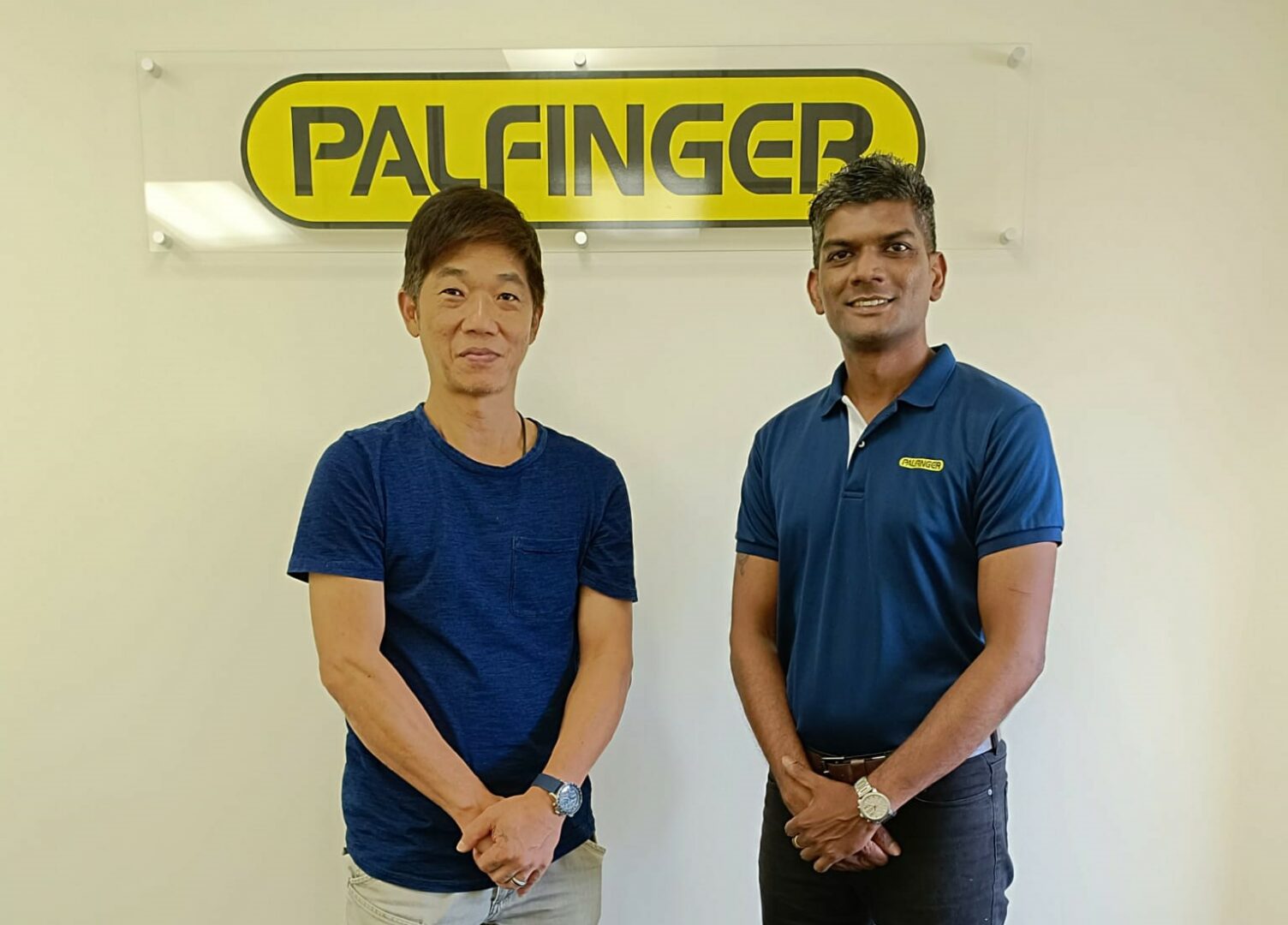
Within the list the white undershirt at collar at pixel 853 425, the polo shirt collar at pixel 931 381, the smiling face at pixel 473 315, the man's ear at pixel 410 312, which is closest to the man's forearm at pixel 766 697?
the white undershirt at collar at pixel 853 425

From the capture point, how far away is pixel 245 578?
5.59ft

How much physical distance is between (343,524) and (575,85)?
3.17 ft

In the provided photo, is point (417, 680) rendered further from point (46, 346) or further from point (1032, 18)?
point (1032, 18)

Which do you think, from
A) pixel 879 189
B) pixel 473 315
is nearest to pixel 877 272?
pixel 879 189

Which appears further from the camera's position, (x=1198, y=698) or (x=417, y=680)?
(x=1198, y=698)

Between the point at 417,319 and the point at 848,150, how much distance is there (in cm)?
91

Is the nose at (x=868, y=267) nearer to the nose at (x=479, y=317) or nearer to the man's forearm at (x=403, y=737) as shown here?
the nose at (x=479, y=317)

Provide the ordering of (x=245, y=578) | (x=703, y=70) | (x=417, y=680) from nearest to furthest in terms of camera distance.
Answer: (x=417, y=680)
(x=703, y=70)
(x=245, y=578)

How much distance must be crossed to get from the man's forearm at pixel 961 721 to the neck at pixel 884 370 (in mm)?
385

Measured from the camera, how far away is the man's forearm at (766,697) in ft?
4.09

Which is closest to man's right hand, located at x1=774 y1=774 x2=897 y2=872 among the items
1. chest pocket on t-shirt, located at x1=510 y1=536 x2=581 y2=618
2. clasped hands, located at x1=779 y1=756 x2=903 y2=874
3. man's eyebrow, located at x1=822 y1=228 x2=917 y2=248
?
clasped hands, located at x1=779 y1=756 x2=903 y2=874

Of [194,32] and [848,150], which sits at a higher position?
[194,32]

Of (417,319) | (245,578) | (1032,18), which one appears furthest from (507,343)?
(1032,18)

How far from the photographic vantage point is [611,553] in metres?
1.26
